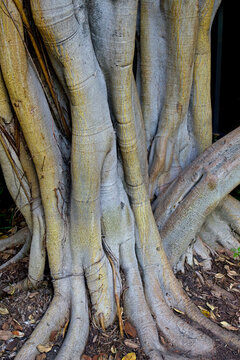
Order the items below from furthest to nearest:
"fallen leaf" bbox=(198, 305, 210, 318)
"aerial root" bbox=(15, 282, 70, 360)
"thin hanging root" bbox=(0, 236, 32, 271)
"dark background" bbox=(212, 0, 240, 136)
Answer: "dark background" bbox=(212, 0, 240, 136), "thin hanging root" bbox=(0, 236, 32, 271), "fallen leaf" bbox=(198, 305, 210, 318), "aerial root" bbox=(15, 282, 70, 360)

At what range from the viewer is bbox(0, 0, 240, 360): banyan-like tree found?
96.9 inches

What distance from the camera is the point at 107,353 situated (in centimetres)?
277

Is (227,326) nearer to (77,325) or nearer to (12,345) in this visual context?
(77,325)

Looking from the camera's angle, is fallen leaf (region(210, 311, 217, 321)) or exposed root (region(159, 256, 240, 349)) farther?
fallen leaf (region(210, 311, 217, 321))

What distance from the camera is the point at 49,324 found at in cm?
276

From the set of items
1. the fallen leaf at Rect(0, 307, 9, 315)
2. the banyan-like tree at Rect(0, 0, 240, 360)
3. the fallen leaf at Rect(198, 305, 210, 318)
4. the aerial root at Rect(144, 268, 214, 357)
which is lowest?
the fallen leaf at Rect(198, 305, 210, 318)

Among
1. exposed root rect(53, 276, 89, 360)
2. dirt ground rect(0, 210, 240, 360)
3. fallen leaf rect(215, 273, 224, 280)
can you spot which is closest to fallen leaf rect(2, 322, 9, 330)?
dirt ground rect(0, 210, 240, 360)

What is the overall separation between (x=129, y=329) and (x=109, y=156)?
3.70ft

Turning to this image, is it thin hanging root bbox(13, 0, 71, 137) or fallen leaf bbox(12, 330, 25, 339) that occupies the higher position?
thin hanging root bbox(13, 0, 71, 137)

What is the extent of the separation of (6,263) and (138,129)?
149 centimetres

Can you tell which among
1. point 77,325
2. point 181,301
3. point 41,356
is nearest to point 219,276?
point 181,301

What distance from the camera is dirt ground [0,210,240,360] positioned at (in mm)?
2746

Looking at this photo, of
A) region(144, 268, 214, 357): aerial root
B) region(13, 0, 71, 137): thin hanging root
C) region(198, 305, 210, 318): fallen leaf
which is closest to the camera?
region(13, 0, 71, 137): thin hanging root

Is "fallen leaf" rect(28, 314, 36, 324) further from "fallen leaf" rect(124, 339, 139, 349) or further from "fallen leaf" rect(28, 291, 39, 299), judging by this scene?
"fallen leaf" rect(124, 339, 139, 349)
